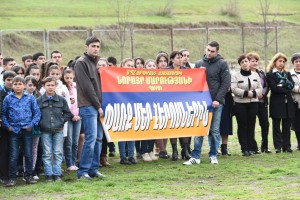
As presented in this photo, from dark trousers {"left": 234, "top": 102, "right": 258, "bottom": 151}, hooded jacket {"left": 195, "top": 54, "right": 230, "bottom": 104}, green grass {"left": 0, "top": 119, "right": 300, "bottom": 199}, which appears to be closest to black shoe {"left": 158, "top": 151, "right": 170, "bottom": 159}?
green grass {"left": 0, "top": 119, "right": 300, "bottom": 199}

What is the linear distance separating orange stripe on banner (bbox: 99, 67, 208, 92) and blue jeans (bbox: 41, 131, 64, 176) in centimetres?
141

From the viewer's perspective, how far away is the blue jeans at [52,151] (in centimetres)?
1313

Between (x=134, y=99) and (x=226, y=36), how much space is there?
2922 centimetres

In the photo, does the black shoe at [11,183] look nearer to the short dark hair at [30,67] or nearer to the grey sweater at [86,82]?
the grey sweater at [86,82]

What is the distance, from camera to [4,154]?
1320 centimetres

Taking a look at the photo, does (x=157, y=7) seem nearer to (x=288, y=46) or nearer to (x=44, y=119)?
(x=288, y=46)

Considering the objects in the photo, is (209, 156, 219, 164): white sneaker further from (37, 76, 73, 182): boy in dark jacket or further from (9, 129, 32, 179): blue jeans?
(9, 129, 32, 179): blue jeans

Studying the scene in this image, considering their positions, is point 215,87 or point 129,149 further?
point 129,149

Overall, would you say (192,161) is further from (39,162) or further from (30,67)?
(30,67)

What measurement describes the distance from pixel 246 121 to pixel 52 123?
491 cm

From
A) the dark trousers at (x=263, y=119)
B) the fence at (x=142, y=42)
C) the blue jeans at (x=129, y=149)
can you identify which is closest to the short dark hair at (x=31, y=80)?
the blue jeans at (x=129, y=149)

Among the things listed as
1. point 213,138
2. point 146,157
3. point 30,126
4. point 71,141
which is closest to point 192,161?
point 213,138

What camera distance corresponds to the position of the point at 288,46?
151 feet

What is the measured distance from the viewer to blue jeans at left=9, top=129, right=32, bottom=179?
13.1m
